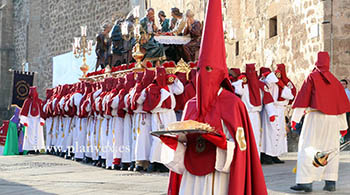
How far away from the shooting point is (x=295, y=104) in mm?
6680

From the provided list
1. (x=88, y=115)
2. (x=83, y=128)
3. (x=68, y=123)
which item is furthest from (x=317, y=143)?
(x=68, y=123)

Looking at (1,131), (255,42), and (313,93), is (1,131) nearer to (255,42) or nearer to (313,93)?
(255,42)

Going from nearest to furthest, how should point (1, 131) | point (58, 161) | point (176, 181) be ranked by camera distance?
point (176, 181) → point (58, 161) → point (1, 131)

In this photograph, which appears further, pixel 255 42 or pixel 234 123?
pixel 255 42

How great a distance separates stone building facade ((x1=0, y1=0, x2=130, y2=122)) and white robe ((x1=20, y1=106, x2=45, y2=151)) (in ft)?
27.6

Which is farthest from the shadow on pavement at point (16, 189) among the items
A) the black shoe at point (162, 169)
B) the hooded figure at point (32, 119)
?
the hooded figure at point (32, 119)

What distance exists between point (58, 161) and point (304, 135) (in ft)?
26.0

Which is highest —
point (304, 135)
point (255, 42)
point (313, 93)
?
point (255, 42)

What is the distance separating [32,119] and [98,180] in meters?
7.41

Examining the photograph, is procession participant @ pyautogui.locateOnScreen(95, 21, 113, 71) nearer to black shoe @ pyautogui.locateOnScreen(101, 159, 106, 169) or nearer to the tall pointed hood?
black shoe @ pyautogui.locateOnScreen(101, 159, 106, 169)

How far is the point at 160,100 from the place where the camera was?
366 inches

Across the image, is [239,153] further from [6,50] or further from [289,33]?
[6,50]

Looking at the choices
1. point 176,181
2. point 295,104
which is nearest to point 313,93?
point 295,104

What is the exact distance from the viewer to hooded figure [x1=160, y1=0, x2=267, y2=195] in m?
4.23
